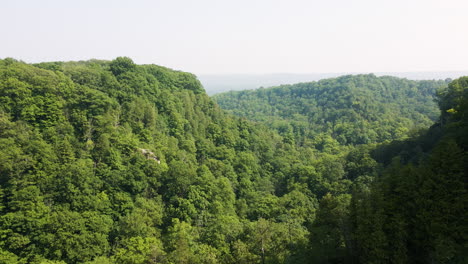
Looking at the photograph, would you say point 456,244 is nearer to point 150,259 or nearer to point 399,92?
point 150,259

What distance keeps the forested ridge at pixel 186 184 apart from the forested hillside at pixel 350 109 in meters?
39.5

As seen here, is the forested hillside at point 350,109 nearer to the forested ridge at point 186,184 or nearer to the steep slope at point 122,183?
the forested ridge at point 186,184

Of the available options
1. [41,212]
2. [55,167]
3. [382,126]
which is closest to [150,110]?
[55,167]

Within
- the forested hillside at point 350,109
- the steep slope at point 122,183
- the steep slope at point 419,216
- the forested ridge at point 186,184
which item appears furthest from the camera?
the forested hillside at point 350,109

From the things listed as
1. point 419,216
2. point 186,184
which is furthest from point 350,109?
point 419,216

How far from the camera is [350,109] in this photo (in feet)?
415

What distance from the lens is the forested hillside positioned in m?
103

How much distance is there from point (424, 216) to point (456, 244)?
2513 millimetres

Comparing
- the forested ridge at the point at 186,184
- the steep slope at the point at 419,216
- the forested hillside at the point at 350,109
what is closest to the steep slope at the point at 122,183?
the forested ridge at the point at 186,184

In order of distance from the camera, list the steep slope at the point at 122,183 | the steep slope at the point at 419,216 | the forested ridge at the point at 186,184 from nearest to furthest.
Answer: the steep slope at the point at 419,216
the forested ridge at the point at 186,184
the steep slope at the point at 122,183

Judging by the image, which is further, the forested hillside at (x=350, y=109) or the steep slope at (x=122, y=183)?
the forested hillside at (x=350, y=109)

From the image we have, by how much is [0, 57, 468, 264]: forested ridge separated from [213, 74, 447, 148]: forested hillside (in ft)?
130

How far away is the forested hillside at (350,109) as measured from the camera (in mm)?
103144

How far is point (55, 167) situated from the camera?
40406mm
